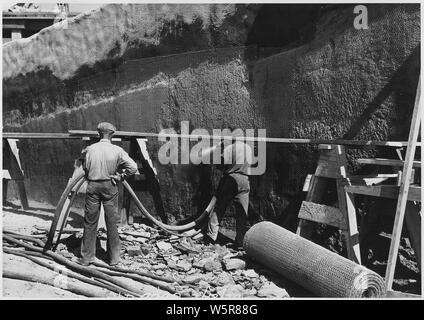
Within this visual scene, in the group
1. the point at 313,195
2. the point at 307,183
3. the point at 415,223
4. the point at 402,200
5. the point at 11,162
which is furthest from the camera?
the point at 11,162

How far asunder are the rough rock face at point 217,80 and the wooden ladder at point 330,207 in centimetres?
42

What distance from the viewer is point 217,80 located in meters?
6.84

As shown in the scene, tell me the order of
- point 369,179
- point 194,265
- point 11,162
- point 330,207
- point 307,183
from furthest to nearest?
1. point 11,162
2. point 194,265
3. point 307,183
4. point 330,207
5. point 369,179

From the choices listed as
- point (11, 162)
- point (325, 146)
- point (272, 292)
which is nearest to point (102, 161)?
point (272, 292)

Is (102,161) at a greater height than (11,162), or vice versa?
(102,161)

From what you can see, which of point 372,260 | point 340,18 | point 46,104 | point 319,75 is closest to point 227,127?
point 319,75

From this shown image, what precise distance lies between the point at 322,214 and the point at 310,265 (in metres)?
0.65

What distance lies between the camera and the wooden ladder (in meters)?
4.96

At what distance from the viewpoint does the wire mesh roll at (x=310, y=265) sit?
14.5 ft

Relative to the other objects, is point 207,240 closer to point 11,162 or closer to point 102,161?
point 102,161

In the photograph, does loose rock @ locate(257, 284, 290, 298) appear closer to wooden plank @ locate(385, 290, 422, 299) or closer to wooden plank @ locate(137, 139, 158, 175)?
wooden plank @ locate(385, 290, 422, 299)

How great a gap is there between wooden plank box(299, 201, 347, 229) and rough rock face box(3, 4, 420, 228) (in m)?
0.55

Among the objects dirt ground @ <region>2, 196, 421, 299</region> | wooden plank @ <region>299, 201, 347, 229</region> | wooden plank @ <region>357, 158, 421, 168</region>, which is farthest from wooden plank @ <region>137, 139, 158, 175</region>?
wooden plank @ <region>357, 158, 421, 168</region>

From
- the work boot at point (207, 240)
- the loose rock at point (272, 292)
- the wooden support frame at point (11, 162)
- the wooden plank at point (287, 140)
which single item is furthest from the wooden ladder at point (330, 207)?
the wooden support frame at point (11, 162)
